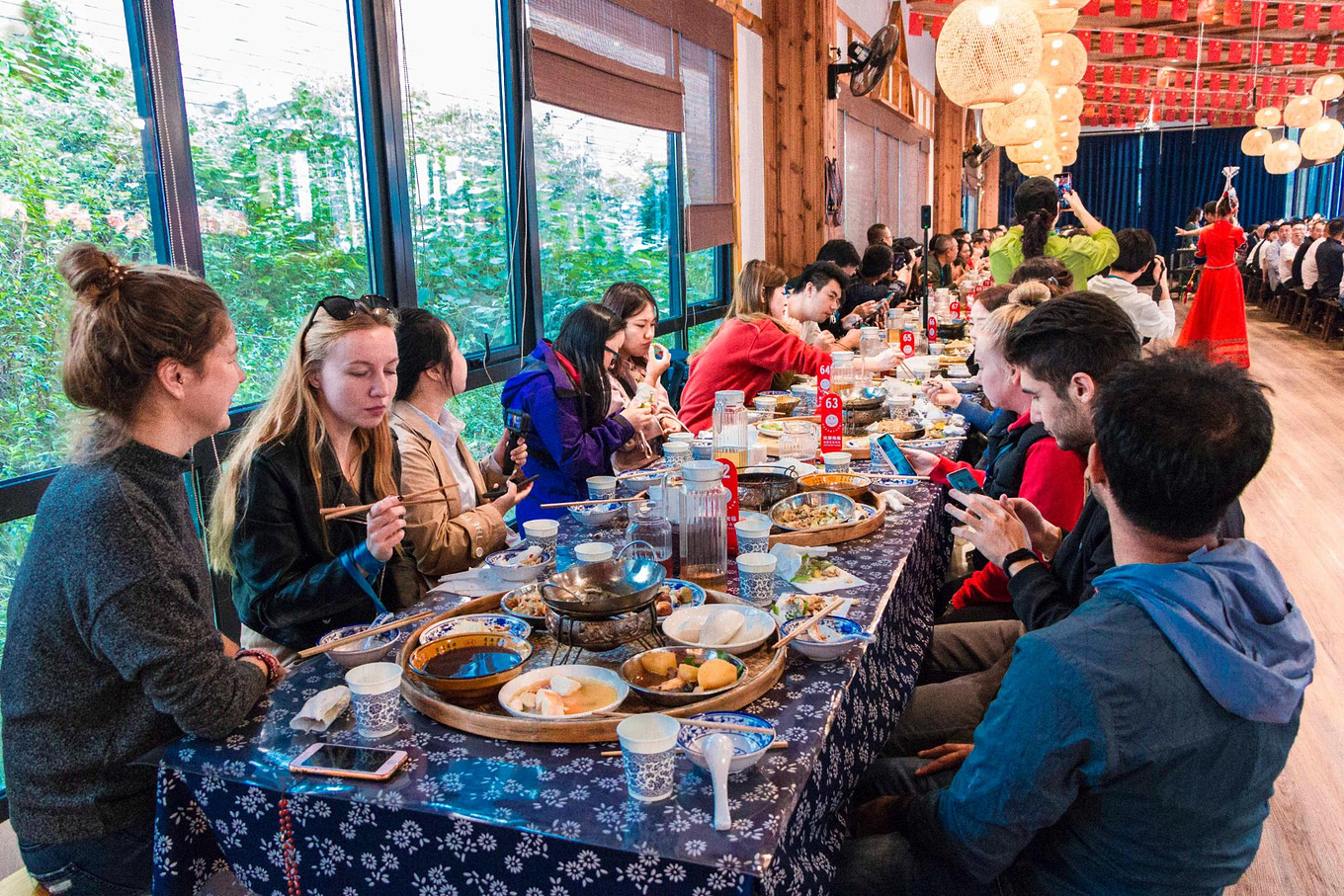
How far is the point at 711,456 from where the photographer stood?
2.76m

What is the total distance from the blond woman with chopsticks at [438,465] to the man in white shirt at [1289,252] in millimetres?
14131

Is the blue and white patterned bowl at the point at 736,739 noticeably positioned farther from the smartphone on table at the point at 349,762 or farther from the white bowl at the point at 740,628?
the smartphone on table at the point at 349,762

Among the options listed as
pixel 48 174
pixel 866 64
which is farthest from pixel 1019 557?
pixel 866 64

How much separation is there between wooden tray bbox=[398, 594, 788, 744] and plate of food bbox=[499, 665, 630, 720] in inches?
0.8

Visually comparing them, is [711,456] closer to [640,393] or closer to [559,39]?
[640,393]

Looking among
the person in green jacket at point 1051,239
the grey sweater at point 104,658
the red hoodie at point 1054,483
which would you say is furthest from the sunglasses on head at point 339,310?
the person in green jacket at point 1051,239

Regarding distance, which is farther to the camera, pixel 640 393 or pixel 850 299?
pixel 850 299

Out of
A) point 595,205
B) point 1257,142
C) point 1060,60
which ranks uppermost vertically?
point 1257,142

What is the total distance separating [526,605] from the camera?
5.99ft

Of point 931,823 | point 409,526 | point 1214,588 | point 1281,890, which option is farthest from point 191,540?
point 1281,890

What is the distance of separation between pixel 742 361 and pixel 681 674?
2980mm

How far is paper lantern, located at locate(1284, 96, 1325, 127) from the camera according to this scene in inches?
415

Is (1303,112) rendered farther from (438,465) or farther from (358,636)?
(358,636)

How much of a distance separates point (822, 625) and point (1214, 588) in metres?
0.65
